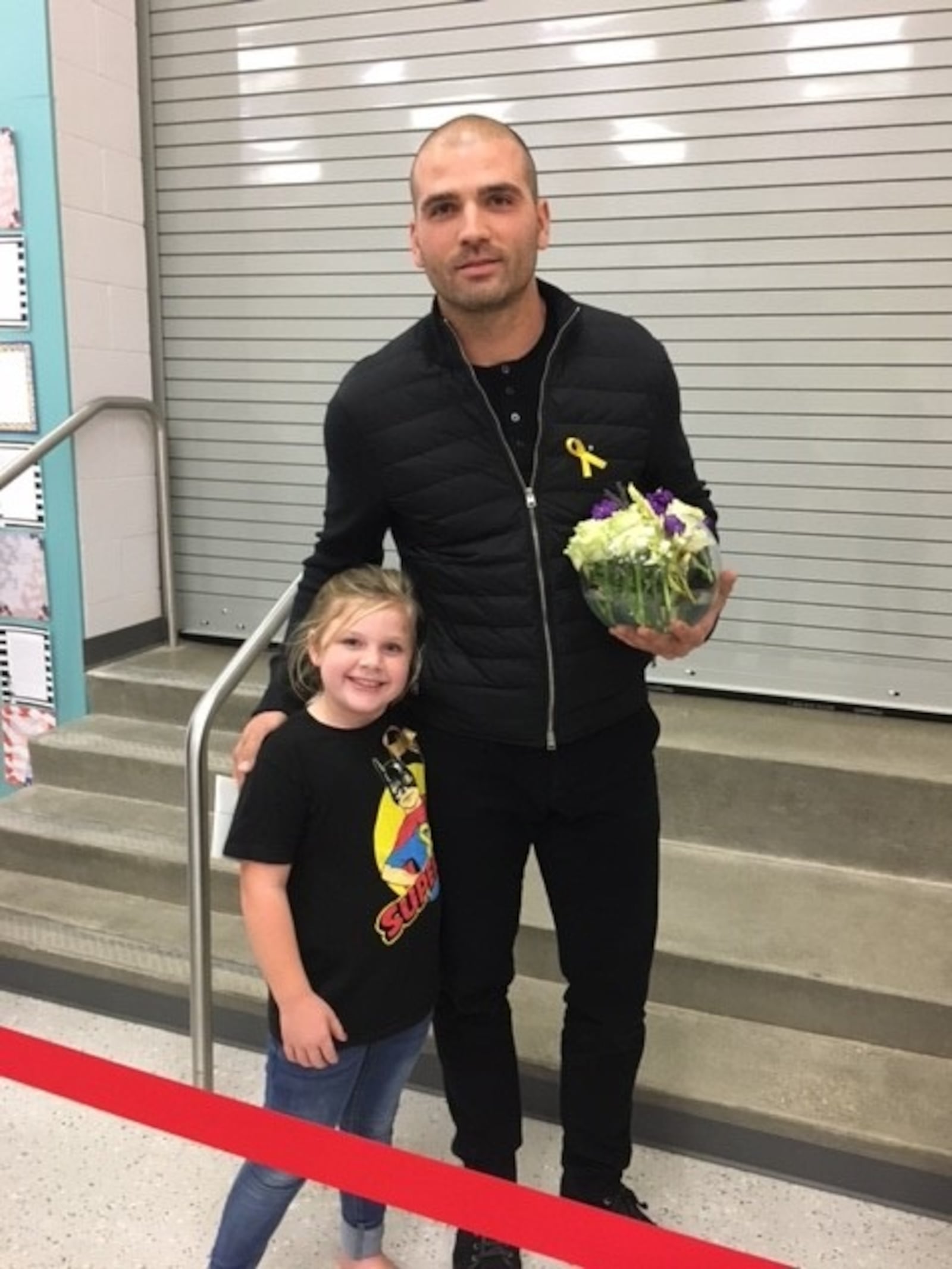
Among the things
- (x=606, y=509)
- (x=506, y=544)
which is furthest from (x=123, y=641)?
(x=606, y=509)

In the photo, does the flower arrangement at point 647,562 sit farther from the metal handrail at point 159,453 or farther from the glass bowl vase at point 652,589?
the metal handrail at point 159,453

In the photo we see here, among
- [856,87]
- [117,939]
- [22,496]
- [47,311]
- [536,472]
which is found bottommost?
[117,939]

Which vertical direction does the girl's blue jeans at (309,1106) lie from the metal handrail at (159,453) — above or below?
below

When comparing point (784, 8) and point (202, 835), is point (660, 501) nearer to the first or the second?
point (202, 835)

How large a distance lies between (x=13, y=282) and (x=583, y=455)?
2.56 meters

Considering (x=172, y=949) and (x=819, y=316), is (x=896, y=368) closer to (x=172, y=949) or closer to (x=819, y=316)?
(x=819, y=316)

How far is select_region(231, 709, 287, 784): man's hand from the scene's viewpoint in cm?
157


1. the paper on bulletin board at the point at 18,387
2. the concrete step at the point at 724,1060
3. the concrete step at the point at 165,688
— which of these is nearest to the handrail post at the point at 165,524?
the concrete step at the point at 165,688

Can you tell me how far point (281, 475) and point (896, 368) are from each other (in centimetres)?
199

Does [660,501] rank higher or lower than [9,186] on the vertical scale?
lower

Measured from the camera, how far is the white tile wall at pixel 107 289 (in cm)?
335

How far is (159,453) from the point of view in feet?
12.3

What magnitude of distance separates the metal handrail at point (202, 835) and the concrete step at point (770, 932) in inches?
27.1

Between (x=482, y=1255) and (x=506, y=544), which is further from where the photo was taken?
(x=482, y=1255)
